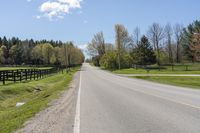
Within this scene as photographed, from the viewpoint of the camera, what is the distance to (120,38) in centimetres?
9762

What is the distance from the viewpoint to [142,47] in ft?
338

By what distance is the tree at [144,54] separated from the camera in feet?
334

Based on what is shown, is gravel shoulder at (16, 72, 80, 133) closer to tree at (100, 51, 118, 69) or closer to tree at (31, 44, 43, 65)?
tree at (100, 51, 118, 69)

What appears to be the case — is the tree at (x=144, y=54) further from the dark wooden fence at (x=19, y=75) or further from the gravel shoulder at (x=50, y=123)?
the gravel shoulder at (x=50, y=123)

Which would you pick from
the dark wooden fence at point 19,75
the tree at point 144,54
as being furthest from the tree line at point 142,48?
the dark wooden fence at point 19,75

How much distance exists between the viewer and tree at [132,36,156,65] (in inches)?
4013

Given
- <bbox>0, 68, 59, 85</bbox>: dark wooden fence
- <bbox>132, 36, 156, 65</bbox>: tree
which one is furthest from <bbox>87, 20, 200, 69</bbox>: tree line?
<bbox>0, 68, 59, 85</bbox>: dark wooden fence

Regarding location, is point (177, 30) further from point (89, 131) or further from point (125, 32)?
point (89, 131)

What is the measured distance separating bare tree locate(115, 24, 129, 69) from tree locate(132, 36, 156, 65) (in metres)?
4.46

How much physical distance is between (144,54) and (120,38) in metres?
9.41

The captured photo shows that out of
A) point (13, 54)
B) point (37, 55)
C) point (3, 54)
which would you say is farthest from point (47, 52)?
point (3, 54)

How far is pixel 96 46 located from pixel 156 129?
119453mm

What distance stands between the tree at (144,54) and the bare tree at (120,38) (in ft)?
14.6

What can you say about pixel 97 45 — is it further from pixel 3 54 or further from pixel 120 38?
pixel 3 54
